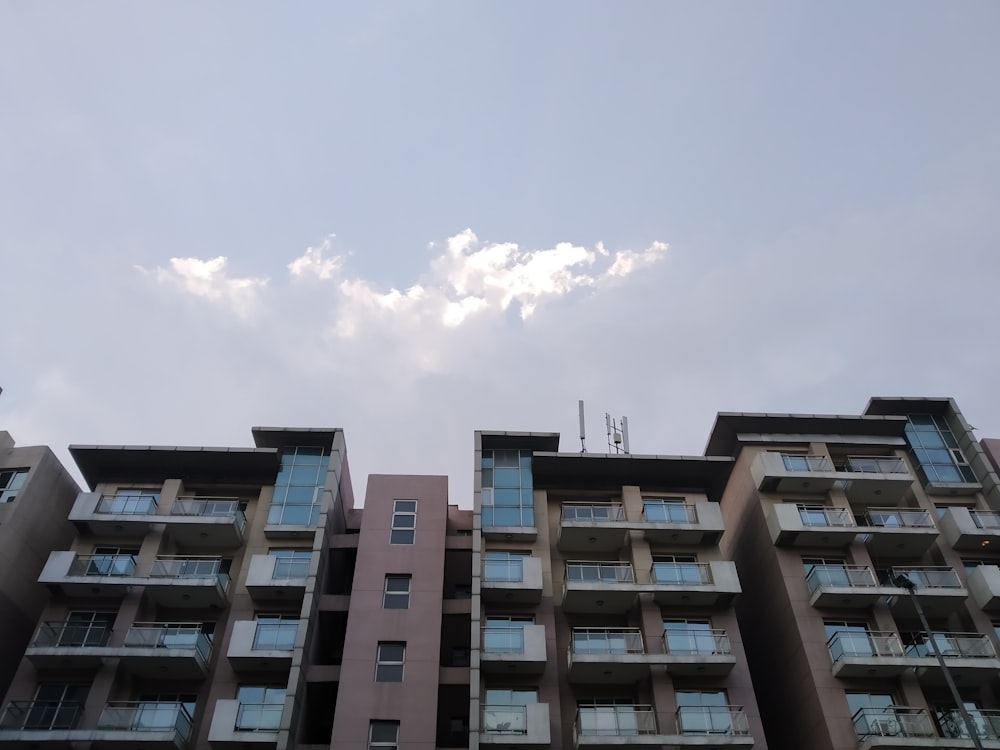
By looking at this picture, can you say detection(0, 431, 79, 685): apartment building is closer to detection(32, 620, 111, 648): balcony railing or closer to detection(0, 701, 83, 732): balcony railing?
detection(32, 620, 111, 648): balcony railing

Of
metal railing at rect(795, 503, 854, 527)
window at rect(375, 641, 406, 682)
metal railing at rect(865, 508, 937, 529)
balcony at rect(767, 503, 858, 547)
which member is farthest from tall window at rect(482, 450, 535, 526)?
metal railing at rect(865, 508, 937, 529)

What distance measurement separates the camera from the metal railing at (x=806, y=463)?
42.0 meters

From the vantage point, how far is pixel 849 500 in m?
42.1

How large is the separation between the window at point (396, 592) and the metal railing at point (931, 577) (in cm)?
2155

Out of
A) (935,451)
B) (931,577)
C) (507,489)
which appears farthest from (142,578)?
(935,451)

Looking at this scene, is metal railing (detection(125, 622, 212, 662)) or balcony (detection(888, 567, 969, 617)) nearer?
metal railing (detection(125, 622, 212, 662))

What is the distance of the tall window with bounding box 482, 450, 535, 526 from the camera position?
41281mm

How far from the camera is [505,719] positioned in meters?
33.6

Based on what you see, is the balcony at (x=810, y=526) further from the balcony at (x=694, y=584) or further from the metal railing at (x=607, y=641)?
the metal railing at (x=607, y=641)

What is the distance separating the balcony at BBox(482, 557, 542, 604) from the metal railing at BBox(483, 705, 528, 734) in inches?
208

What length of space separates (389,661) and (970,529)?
89.0 feet

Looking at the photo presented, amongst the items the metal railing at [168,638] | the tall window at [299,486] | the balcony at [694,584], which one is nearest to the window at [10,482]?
the metal railing at [168,638]

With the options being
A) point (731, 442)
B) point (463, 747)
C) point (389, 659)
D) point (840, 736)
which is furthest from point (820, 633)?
point (389, 659)

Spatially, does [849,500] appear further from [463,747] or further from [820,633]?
[463,747]
